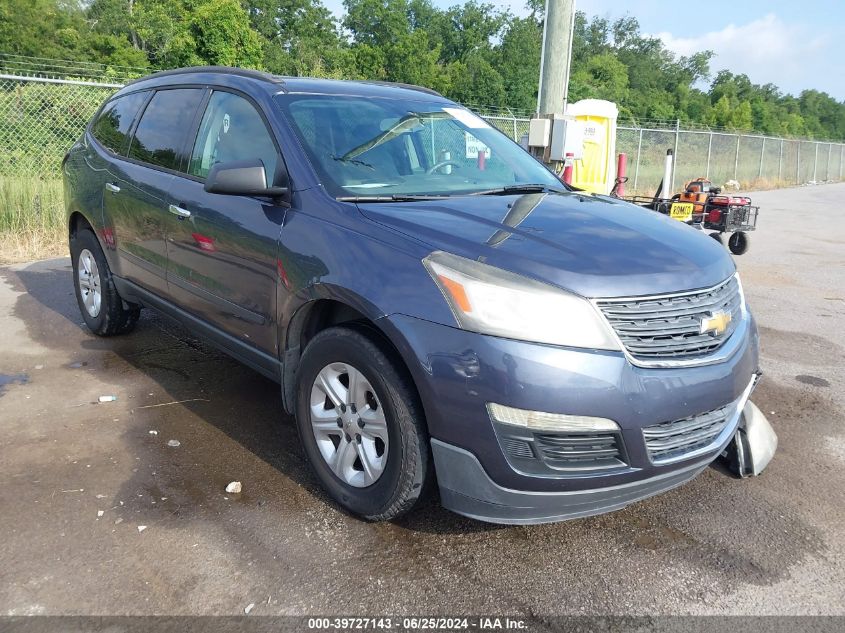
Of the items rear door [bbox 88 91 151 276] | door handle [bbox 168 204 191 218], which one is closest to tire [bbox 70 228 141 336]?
rear door [bbox 88 91 151 276]

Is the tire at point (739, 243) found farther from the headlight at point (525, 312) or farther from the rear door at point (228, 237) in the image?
the headlight at point (525, 312)

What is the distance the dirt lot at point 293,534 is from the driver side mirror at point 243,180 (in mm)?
1344

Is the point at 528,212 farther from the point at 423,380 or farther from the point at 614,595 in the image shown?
the point at 614,595

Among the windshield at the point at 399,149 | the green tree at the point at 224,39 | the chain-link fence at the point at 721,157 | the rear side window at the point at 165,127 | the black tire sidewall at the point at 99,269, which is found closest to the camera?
the windshield at the point at 399,149

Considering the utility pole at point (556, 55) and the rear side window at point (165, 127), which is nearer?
the rear side window at point (165, 127)

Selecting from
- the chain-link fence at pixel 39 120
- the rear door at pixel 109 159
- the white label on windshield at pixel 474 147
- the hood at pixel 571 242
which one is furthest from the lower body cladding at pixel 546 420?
the chain-link fence at pixel 39 120

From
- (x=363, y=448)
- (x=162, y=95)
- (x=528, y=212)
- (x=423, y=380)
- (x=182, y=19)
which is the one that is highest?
(x=182, y=19)

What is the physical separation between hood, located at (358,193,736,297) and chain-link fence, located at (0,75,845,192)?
8303mm

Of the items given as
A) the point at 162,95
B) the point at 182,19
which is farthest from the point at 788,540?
the point at 182,19

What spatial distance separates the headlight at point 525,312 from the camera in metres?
2.45

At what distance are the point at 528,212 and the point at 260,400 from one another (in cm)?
213

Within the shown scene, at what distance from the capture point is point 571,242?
279 centimetres

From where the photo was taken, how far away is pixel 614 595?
2.61 m

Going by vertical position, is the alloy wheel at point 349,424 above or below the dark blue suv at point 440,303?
below
